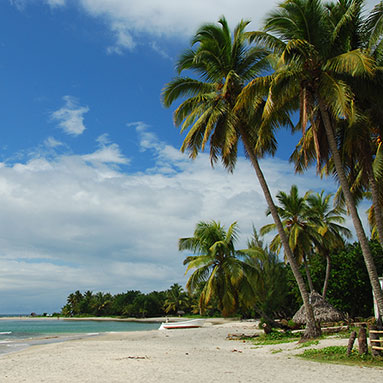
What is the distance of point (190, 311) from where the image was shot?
7281cm

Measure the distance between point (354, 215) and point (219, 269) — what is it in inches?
425

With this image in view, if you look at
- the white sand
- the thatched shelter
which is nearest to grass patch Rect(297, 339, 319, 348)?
the white sand

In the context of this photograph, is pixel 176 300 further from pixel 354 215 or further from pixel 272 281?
pixel 354 215

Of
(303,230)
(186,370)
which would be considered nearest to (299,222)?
(303,230)

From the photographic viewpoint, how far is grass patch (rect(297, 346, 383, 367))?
9742mm

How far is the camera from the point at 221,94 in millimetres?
15883

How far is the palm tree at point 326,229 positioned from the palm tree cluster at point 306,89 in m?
12.8

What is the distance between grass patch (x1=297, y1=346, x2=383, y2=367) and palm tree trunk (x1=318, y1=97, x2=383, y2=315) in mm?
1382

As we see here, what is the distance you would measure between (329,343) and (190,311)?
204 ft

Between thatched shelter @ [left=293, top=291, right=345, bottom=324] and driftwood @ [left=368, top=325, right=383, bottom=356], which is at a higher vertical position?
thatched shelter @ [left=293, top=291, right=345, bottom=324]

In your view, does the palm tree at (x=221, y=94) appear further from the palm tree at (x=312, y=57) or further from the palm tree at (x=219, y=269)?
the palm tree at (x=219, y=269)

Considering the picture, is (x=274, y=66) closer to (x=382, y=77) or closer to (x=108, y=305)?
(x=382, y=77)

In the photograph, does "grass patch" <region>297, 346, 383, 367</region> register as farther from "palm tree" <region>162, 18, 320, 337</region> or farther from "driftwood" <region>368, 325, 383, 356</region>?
"palm tree" <region>162, 18, 320, 337</region>

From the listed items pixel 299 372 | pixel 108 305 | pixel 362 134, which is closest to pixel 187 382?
pixel 299 372
